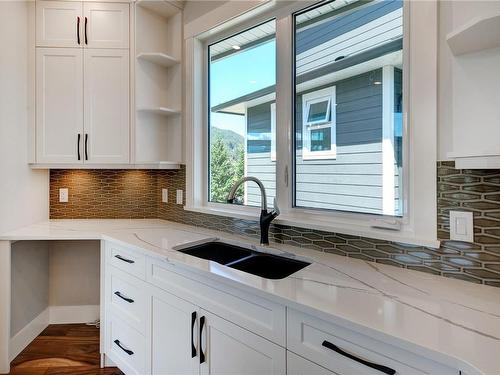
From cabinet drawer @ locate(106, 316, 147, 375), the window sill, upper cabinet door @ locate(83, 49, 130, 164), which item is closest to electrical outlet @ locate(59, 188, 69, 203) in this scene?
upper cabinet door @ locate(83, 49, 130, 164)

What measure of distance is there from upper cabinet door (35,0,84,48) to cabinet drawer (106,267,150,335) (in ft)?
5.75

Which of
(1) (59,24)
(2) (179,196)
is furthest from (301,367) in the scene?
(1) (59,24)

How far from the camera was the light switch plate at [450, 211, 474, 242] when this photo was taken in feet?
3.76

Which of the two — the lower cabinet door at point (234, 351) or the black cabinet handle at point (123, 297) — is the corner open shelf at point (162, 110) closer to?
the black cabinet handle at point (123, 297)

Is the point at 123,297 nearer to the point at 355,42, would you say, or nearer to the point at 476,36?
the point at 355,42

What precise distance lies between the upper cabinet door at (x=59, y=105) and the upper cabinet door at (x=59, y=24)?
2.5 inches

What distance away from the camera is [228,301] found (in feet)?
4.10

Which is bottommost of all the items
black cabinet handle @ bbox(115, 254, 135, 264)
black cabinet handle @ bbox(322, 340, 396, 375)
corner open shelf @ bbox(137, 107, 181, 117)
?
black cabinet handle @ bbox(322, 340, 396, 375)

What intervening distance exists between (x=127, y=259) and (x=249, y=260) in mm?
754

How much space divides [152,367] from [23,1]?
2684 millimetres

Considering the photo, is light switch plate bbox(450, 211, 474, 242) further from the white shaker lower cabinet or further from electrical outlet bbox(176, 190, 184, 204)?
electrical outlet bbox(176, 190, 184, 204)

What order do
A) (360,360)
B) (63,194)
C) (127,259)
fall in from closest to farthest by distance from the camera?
(360,360), (127,259), (63,194)

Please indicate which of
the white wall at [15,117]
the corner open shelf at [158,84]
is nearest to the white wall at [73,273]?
the white wall at [15,117]

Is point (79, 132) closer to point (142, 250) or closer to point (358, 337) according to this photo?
point (142, 250)
